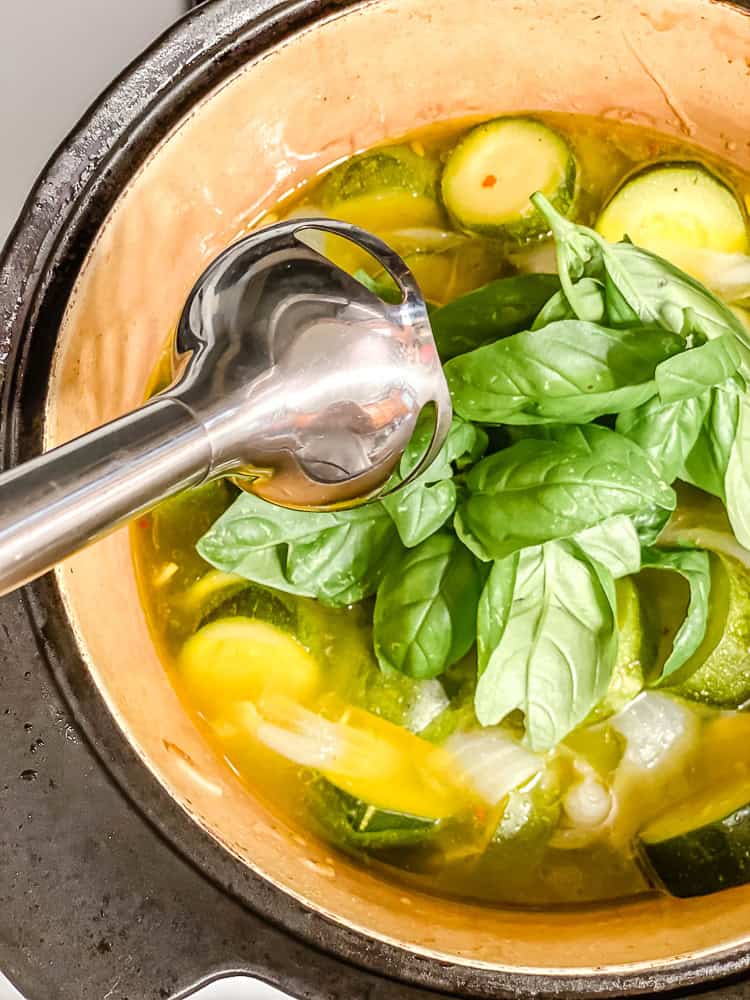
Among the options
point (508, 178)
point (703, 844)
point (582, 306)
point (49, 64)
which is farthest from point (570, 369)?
point (49, 64)

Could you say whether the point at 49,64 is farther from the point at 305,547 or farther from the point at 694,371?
the point at 694,371

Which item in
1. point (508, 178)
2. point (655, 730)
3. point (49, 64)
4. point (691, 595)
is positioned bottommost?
point (655, 730)

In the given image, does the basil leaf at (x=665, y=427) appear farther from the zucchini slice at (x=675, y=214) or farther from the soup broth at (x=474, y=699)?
the zucchini slice at (x=675, y=214)

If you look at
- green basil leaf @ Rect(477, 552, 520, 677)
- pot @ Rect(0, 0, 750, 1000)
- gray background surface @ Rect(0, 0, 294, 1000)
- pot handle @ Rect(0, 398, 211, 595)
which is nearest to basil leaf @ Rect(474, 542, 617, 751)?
green basil leaf @ Rect(477, 552, 520, 677)

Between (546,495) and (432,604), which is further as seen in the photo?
(432,604)

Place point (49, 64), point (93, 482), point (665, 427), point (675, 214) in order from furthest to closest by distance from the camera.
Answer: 1. point (49, 64)
2. point (675, 214)
3. point (665, 427)
4. point (93, 482)

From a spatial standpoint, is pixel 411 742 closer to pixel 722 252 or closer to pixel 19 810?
pixel 19 810

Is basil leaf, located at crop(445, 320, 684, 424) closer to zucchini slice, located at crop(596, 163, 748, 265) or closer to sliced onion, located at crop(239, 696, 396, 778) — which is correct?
zucchini slice, located at crop(596, 163, 748, 265)

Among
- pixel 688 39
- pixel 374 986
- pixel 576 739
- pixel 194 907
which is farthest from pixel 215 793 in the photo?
pixel 688 39
